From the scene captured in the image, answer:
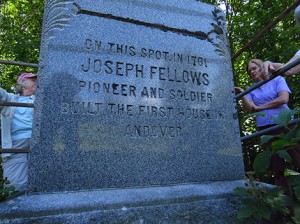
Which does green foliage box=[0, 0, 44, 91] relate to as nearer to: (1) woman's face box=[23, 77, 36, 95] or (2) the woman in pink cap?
(1) woman's face box=[23, 77, 36, 95]

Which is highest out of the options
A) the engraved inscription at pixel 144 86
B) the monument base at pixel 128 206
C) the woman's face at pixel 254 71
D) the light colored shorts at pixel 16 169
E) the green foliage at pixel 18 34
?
the green foliage at pixel 18 34

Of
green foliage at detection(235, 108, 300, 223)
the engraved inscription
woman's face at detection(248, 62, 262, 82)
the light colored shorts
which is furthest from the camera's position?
woman's face at detection(248, 62, 262, 82)

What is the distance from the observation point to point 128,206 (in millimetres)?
1660

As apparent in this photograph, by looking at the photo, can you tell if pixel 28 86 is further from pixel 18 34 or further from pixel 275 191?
pixel 18 34

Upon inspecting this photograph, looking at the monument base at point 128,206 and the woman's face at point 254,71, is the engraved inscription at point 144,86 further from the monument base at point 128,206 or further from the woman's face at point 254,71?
the woman's face at point 254,71

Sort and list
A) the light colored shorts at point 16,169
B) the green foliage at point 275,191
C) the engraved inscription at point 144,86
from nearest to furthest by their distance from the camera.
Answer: the green foliage at point 275,191, the engraved inscription at point 144,86, the light colored shorts at point 16,169

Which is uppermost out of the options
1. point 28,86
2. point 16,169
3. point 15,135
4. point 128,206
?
point 28,86

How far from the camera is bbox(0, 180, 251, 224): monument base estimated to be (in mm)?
1504

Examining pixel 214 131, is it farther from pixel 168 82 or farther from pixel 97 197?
pixel 97 197

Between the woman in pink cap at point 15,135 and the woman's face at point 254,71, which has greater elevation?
the woman's face at point 254,71

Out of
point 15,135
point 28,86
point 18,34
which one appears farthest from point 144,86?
point 18,34

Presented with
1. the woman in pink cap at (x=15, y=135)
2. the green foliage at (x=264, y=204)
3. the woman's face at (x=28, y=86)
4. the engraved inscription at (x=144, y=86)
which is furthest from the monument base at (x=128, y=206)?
the woman's face at (x=28, y=86)

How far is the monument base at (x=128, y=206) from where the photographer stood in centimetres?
150

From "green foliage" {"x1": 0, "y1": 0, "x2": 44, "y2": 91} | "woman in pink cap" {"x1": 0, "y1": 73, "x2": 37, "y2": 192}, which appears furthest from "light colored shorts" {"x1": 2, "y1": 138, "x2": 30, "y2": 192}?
"green foliage" {"x1": 0, "y1": 0, "x2": 44, "y2": 91}
